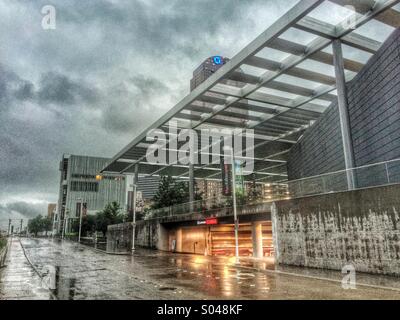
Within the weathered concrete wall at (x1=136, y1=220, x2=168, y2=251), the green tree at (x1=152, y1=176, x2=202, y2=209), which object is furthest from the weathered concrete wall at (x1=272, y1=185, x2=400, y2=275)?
the green tree at (x1=152, y1=176, x2=202, y2=209)

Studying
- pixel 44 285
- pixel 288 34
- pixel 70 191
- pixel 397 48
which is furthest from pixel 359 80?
pixel 70 191

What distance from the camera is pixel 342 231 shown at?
1634 cm

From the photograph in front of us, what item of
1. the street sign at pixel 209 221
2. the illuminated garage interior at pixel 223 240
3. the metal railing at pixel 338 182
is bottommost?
the illuminated garage interior at pixel 223 240

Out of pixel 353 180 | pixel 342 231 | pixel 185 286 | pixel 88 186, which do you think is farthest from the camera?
pixel 88 186

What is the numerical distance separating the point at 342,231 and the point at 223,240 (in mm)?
15909

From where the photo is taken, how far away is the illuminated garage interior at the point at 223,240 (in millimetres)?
26067

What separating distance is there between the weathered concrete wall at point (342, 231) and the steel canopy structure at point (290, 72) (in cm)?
844

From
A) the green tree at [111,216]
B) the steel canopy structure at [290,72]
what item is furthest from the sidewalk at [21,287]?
the green tree at [111,216]

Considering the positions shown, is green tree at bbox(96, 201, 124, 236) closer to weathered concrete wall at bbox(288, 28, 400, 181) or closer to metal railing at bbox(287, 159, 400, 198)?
weathered concrete wall at bbox(288, 28, 400, 181)

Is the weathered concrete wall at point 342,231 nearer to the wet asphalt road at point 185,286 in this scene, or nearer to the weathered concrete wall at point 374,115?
the weathered concrete wall at point 374,115

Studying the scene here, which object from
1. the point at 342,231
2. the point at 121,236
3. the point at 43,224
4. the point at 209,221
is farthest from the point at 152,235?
the point at 43,224

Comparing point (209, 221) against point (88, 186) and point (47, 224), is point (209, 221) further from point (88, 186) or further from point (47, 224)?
point (47, 224)
